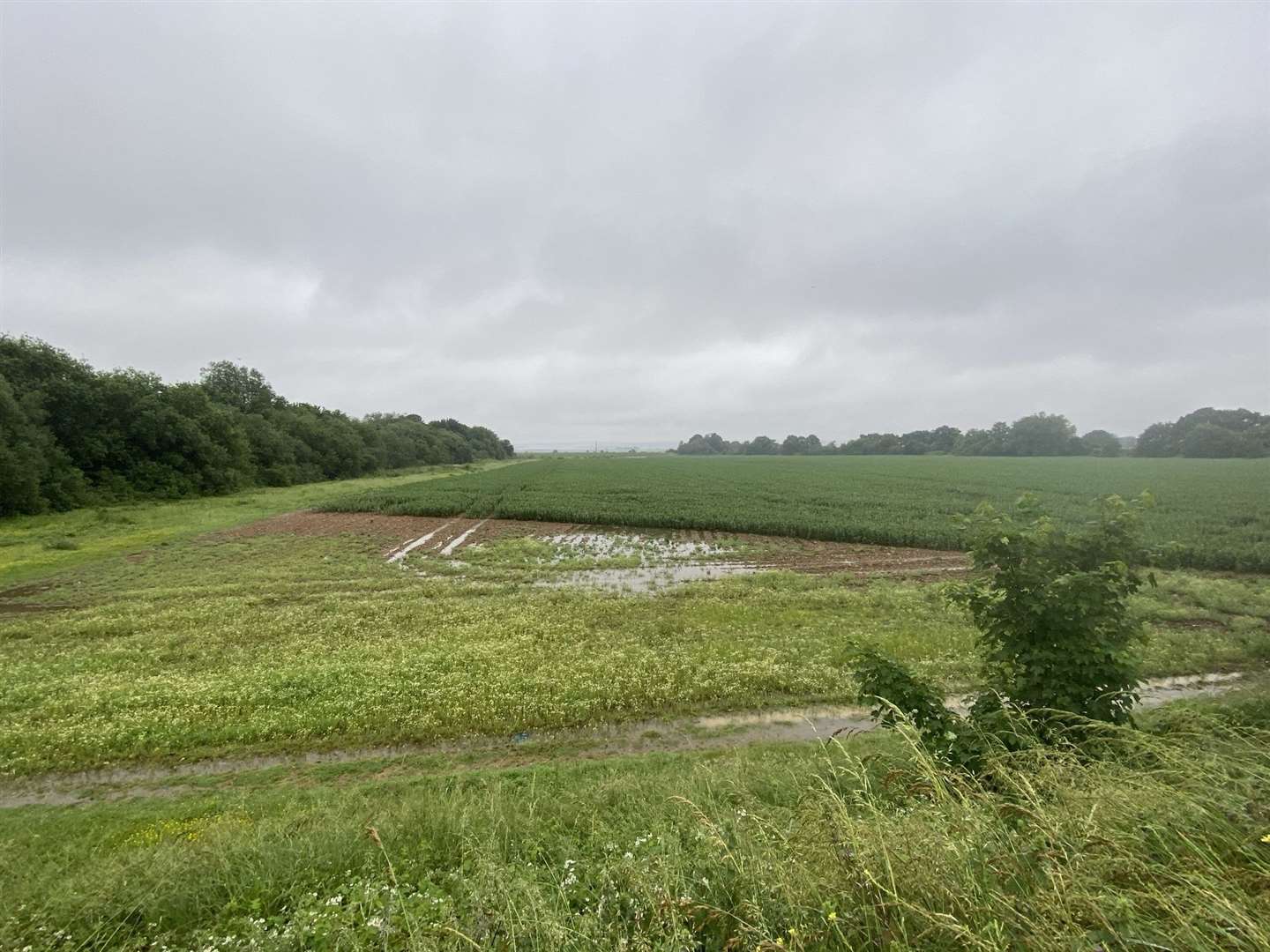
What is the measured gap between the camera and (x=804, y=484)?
1996 inches

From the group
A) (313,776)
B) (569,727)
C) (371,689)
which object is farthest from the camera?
(371,689)

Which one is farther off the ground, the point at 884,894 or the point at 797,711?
the point at 884,894

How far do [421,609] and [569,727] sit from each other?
8.15 m

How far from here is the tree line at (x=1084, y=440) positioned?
89.9 m

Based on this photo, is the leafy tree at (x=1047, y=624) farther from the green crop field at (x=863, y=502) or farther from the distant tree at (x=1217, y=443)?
the distant tree at (x=1217, y=443)

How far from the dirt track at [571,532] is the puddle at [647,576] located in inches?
67.7

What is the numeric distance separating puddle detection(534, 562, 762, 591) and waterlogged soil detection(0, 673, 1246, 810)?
884 centimetres

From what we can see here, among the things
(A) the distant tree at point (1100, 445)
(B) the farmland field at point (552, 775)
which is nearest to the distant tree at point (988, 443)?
(A) the distant tree at point (1100, 445)

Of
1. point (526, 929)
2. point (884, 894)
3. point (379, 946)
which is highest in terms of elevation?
point (884, 894)

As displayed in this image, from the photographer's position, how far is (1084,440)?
125 meters

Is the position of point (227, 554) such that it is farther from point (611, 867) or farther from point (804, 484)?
point (804, 484)

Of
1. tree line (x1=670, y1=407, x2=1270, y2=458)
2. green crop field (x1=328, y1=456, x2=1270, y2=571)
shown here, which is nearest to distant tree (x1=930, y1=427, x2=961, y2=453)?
tree line (x1=670, y1=407, x2=1270, y2=458)

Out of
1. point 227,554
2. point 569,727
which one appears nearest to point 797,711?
point 569,727

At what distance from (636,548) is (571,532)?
582 centimetres
